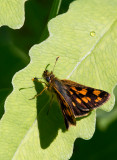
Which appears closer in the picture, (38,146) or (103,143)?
(38,146)

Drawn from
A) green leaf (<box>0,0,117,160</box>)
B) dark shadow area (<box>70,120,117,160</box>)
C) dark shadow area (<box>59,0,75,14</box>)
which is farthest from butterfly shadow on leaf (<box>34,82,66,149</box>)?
dark shadow area (<box>70,120,117,160</box>)

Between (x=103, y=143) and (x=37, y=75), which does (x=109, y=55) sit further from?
(x=103, y=143)

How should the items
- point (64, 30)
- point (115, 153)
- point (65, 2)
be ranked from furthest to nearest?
point (115, 153), point (65, 2), point (64, 30)

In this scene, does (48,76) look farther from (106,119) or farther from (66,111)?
(106,119)

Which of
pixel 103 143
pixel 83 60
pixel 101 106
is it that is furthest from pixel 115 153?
pixel 83 60

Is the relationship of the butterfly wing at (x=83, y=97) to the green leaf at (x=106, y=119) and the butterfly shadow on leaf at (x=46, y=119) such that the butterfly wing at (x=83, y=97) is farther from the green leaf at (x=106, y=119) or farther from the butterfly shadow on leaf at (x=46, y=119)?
the green leaf at (x=106, y=119)

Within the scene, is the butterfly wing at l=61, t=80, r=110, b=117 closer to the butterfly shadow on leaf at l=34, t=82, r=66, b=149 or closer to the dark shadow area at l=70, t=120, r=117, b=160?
the butterfly shadow on leaf at l=34, t=82, r=66, b=149

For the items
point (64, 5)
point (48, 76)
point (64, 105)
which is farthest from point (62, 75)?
point (64, 5)
